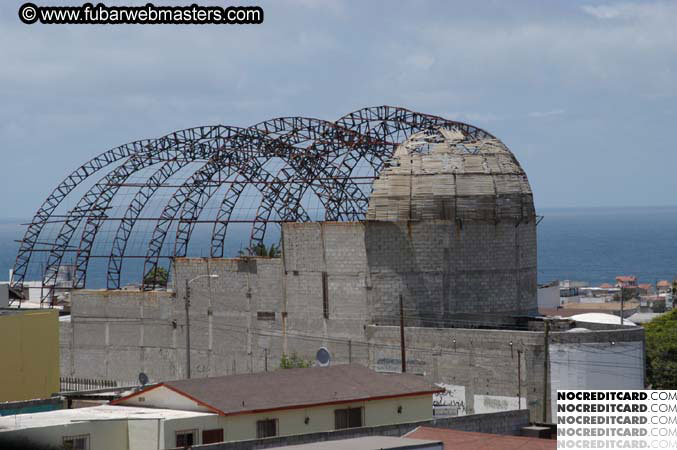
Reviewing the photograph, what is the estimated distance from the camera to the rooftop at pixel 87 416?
32.8 meters

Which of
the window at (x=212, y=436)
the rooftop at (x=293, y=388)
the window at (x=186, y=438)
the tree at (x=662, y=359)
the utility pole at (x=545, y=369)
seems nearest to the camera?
the window at (x=186, y=438)

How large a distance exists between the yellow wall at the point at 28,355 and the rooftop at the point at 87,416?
11803 millimetres

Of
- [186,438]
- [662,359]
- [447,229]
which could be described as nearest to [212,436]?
[186,438]

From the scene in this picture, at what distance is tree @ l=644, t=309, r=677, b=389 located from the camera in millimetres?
69625

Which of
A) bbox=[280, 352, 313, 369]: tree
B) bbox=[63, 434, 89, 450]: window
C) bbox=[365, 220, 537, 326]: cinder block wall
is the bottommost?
bbox=[280, 352, 313, 369]: tree

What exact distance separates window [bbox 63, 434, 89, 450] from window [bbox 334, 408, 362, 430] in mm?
7712

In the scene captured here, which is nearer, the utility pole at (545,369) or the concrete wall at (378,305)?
the utility pole at (545,369)

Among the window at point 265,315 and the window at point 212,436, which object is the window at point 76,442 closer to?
the window at point 212,436

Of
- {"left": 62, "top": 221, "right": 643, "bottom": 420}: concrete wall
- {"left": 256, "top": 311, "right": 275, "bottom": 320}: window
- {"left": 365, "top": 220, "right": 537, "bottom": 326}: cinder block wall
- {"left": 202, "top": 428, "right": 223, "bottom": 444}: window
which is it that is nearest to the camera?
{"left": 202, "top": 428, "right": 223, "bottom": 444}: window

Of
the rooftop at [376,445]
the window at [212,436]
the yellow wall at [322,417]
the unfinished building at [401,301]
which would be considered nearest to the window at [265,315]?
the unfinished building at [401,301]

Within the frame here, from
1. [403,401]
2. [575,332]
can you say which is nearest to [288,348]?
[575,332]

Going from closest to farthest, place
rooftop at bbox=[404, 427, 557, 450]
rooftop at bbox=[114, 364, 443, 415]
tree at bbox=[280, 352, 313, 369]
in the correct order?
rooftop at bbox=[404, 427, 557, 450]
rooftop at bbox=[114, 364, 443, 415]
tree at bbox=[280, 352, 313, 369]

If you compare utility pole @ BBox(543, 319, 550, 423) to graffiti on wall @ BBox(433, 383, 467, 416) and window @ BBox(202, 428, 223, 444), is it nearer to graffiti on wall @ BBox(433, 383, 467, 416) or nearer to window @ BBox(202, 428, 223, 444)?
graffiti on wall @ BBox(433, 383, 467, 416)

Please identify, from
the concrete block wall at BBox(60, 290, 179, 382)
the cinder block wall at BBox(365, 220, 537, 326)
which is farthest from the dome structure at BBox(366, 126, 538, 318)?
the concrete block wall at BBox(60, 290, 179, 382)
